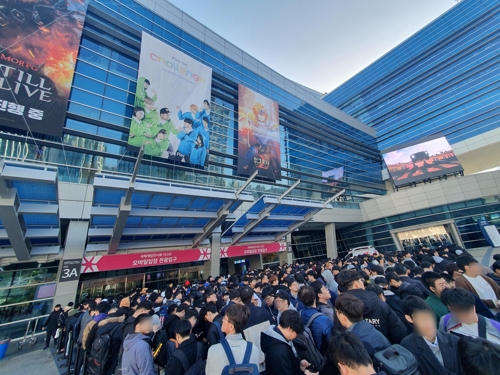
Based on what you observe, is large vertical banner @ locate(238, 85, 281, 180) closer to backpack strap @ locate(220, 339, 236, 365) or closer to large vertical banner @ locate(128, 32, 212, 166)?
large vertical banner @ locate(128, 32, 212, 166)

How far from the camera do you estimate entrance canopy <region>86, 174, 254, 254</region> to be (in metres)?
10.5

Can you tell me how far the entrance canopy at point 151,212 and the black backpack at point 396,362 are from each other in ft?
34.9

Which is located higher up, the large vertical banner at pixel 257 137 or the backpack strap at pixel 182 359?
the large vertical banner at pixel 257 137

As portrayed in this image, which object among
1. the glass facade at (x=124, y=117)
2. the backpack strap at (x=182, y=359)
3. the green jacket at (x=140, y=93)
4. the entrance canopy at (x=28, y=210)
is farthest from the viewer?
the green jacket at (x=140, y=93)

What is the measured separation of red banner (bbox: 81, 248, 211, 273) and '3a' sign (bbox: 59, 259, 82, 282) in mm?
256

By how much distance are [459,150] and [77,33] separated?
42082 millimetres

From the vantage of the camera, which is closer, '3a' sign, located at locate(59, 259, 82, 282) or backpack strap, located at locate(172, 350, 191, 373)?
backpack strap, located at locate(172, 350, 191, 373)

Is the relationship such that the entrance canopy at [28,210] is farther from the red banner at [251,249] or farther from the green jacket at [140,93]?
the red banner at [251,249]

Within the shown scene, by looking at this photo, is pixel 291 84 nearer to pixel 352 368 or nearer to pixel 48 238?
pixel 48 238

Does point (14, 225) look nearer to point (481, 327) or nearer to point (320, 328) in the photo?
point (320, 328)

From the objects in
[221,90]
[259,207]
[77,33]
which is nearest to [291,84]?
[221,90]

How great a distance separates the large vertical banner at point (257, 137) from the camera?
63.0 feet

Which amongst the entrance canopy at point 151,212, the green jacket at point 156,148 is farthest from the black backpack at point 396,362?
the green jacket at point 156,148

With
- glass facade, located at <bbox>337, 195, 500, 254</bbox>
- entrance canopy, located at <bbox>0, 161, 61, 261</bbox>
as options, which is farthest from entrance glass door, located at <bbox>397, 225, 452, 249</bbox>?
entrance canopy, located at <bbox>0, 161, 61, 261</bbox>
